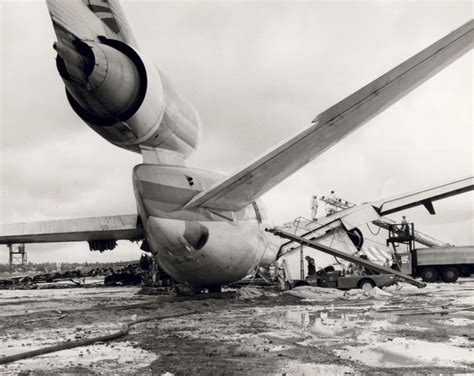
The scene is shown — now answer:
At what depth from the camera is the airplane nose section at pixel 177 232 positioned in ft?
31.8

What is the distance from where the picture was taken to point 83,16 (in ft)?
25.6

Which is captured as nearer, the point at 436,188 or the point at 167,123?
the point at 167,123

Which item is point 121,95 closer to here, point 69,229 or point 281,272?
point 69,229

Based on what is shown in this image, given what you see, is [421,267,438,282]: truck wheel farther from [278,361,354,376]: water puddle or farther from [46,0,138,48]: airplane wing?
[278,361,354,376]: water puddle

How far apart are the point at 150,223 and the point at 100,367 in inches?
204

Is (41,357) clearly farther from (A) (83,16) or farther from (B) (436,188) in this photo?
(B) (436,188)

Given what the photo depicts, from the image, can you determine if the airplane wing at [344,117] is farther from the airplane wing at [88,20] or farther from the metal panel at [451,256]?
the metal panel at [451,256]

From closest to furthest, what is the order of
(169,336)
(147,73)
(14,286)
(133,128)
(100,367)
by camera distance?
(100,367) → (169,336) → (147,73) → (133,128) → (14,286)

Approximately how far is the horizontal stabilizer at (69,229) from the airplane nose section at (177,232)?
146 inches

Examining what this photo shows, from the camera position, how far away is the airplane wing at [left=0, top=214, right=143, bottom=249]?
13.0 meters

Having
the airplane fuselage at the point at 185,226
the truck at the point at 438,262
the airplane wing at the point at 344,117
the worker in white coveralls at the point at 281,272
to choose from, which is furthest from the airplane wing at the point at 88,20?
the truck at the point at 438,262

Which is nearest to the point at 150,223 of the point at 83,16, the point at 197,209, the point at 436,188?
the point at 197,209

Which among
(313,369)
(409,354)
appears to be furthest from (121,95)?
(409,354)

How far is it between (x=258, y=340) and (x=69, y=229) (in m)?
8.58
